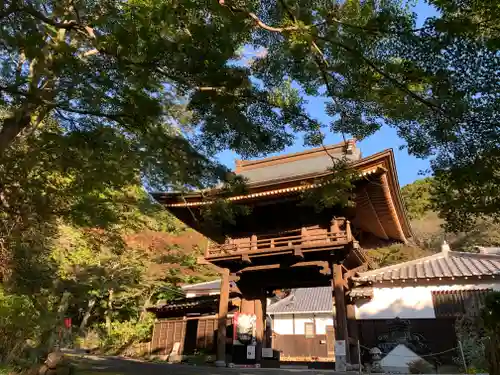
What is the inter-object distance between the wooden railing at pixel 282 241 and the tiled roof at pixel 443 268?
99.9 inches

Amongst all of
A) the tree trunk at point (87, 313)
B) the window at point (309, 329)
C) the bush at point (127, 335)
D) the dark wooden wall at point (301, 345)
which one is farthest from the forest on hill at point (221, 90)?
the window at point (309, 329)

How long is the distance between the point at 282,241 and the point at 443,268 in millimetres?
5795

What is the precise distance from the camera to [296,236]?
40.1 feet

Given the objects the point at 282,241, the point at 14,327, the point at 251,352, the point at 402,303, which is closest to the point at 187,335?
the point at 251,352

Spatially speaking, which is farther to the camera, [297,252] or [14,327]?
[297,252]

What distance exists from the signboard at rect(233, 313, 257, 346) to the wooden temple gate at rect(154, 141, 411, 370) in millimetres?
403

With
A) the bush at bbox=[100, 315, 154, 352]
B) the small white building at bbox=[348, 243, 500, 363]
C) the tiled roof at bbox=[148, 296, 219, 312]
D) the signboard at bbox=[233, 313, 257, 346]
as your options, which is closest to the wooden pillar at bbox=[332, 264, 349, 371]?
the small white building at bbox=[348, 243, 500, 363]

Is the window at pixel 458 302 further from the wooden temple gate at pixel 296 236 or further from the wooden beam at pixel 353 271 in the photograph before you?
the wooden temple gate at pixel 296 236

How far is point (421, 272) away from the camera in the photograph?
45.0ft

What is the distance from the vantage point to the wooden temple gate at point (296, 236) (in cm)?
1160

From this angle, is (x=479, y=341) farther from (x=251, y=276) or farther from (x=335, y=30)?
(x=335, y=30)

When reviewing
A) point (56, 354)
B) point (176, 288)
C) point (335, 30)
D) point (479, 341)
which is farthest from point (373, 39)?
point (176, 288)

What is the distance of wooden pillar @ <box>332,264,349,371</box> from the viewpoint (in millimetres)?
11164

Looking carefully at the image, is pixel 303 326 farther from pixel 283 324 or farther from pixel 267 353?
pixel 267 353
